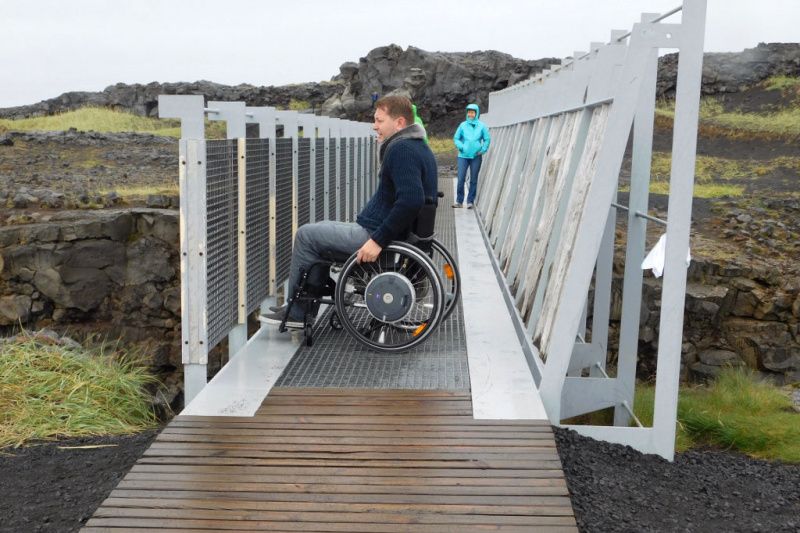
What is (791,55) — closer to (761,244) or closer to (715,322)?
(761,244)

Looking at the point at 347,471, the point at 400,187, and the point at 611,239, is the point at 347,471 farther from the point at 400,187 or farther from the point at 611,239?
the point at 611,239

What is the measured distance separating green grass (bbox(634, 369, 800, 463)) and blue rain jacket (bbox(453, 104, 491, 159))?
786 cm

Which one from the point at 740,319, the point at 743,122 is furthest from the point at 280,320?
the point at 743,122

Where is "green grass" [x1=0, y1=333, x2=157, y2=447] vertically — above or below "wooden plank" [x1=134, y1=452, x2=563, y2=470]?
below

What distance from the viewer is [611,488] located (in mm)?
4480

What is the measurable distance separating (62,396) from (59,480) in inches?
71.2

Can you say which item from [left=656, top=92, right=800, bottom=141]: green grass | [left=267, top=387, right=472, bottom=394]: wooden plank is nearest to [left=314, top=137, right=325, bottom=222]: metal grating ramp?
[left=267, top=387, right=472, bottom=394]: wooden plank

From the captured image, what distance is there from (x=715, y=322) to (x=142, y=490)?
1410cm

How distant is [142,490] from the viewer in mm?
4082

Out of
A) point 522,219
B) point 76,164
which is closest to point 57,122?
point 76,164

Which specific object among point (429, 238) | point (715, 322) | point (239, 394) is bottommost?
point (715, 322)

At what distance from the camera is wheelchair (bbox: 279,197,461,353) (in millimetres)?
6168

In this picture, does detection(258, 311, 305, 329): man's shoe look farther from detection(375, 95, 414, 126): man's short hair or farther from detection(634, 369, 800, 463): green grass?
detection(634, 369, 800, 463): green grass

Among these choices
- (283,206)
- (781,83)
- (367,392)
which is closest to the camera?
(367,392)
